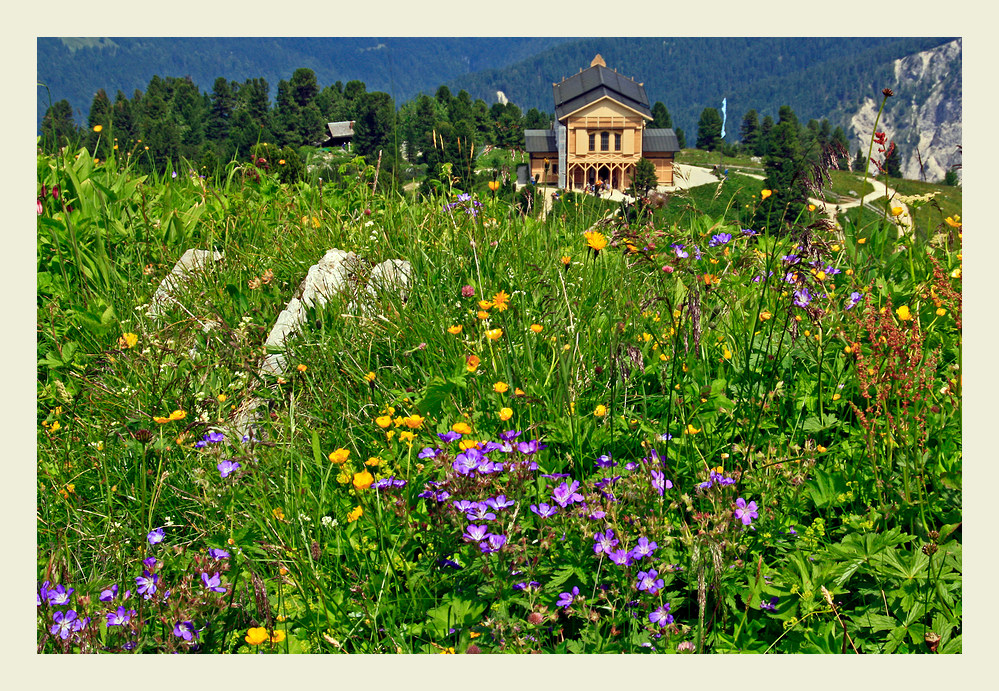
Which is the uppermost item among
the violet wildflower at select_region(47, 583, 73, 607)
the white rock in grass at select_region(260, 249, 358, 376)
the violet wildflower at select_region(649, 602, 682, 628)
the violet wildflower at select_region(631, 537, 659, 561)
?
the white rock in grass at select_region(260, 249, 358, 376)

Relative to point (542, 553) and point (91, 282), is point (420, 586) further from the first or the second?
point (91, 282)

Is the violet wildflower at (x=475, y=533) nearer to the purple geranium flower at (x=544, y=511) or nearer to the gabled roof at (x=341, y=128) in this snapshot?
the purple geranium flower at (x=544, y=511)

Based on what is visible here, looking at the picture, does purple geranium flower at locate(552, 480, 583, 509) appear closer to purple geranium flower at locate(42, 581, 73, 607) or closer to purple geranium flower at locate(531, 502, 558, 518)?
purple geranium flower at locate(531, 502, 558, 518)

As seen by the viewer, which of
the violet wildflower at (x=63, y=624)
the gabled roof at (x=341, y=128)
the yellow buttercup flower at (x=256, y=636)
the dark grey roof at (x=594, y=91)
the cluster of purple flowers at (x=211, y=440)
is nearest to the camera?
the yellow buttercup flower at (x=256, y=636)

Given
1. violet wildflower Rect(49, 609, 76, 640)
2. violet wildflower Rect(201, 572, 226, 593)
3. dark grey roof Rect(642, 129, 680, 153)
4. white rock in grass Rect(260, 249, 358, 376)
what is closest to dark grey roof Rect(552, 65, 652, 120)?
dark grey roof Rect(642, 129, 680, 153)

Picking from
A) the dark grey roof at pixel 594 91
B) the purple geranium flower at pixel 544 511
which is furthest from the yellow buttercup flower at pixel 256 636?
the dark grey roof at pixel 594 91

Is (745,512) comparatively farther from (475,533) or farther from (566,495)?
(475,533)
